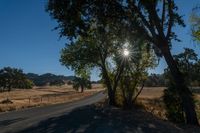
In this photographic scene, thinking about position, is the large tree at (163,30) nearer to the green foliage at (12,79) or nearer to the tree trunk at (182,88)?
the tree trunk at (182,88)

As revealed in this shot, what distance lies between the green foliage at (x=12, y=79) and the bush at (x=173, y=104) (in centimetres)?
13443

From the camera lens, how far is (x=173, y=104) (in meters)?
28.5

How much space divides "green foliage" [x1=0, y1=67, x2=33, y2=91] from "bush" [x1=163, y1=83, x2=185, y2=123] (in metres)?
134

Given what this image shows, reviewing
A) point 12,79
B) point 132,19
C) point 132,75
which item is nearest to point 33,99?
point 132,75

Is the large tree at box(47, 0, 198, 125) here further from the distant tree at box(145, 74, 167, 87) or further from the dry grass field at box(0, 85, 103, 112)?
the distant tree at box(145, 74, 167, 87)

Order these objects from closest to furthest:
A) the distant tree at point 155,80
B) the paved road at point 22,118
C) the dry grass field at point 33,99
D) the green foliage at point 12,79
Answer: the paved road at point 22,118 → the dry grass field at point 33,99 → the distant tree at point 155,80 → the green foliage at point 12,79

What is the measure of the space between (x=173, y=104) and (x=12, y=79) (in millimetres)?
140633

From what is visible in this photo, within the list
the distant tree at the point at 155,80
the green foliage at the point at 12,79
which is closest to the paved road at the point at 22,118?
the distant tree at the point at 155,80

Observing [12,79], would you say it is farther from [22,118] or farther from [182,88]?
[182,88]

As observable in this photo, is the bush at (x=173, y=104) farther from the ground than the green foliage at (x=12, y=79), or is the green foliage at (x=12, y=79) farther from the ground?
the green foliage at (x=12, y=79)

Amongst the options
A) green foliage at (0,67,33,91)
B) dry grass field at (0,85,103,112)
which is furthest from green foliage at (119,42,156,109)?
green foliage at (0,67,33,91)

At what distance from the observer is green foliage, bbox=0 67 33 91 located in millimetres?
157250

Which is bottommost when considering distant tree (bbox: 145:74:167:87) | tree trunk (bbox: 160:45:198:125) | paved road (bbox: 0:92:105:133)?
paved road (bbox: 0:92:105:133)

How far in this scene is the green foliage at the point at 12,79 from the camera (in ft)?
516
